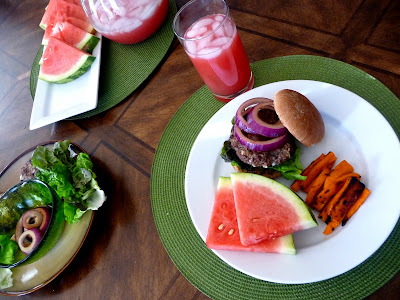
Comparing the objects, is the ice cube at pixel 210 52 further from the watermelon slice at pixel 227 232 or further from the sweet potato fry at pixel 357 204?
the sweet potato fry at pixel 357 204

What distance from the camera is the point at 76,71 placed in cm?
169

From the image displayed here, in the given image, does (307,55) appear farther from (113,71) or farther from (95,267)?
(95,267)

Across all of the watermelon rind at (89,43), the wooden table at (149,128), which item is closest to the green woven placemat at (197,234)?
the wooden table at (149,128)

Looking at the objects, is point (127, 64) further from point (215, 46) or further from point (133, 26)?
point (215, 46)

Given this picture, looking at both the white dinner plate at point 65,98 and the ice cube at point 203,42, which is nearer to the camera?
the ice cube at point 203,42

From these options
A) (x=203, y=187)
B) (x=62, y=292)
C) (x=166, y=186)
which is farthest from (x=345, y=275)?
(x=62, y=292)

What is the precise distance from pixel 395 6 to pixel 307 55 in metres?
0.40

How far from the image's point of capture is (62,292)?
49.8 inches

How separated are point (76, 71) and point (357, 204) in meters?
1.39

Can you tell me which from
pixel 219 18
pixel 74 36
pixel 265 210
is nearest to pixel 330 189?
pixel 265 210

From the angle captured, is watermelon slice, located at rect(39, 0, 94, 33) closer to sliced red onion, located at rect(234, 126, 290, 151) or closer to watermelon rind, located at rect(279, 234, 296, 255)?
sliced red onion, located at rect(234, 126, 290, 151)

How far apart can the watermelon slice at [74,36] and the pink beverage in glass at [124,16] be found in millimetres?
155

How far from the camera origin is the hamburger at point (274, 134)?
1.11 meters

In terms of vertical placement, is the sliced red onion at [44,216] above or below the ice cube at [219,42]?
below
